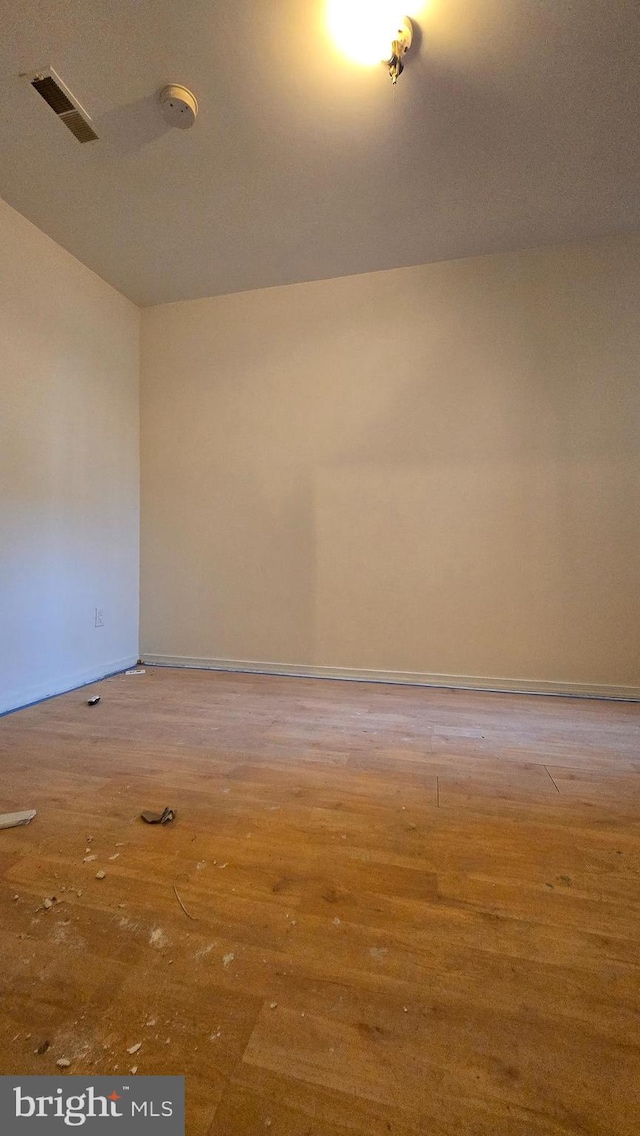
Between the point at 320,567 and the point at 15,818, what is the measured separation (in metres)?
1.97

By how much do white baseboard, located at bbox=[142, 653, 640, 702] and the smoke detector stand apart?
2.75m

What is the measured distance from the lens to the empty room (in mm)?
671

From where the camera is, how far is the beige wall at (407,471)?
2.44 m

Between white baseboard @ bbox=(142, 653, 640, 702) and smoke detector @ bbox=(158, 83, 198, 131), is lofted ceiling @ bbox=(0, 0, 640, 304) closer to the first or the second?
smoke detector @ bbox=(158, 83, 198, 131)

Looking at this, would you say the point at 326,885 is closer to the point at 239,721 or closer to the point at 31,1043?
the point at 31,1043

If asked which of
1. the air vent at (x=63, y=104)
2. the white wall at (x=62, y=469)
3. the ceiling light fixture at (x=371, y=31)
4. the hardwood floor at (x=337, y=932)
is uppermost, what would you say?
the ceiling light fixture at (x=371, y=31)

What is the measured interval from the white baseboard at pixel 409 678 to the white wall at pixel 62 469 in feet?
1.97

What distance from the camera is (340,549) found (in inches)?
109

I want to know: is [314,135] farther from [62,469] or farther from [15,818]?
[15,818]

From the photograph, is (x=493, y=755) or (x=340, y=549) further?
(x=340, y=549)

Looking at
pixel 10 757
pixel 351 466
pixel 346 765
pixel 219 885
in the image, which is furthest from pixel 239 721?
pixel 351 466

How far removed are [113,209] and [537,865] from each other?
3283 mm

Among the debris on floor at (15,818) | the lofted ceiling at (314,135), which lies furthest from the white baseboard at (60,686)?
the lofted ceiling at (314,135)

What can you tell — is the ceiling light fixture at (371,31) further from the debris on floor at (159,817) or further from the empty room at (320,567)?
the debris on floor at (159,817)
